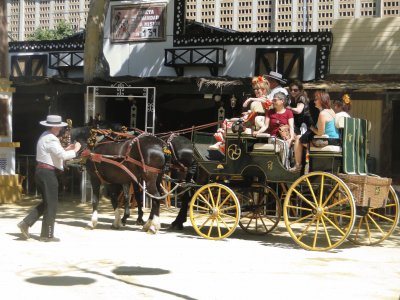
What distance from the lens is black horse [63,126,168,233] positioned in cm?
1224

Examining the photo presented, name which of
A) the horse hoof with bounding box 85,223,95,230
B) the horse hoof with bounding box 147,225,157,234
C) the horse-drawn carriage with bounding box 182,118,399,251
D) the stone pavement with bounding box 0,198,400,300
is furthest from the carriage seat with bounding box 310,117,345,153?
the horse hoof with bounding box 85,223,95,230

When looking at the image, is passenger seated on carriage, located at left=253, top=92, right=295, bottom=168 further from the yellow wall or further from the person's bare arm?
the yellow wall

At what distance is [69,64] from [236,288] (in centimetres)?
1769

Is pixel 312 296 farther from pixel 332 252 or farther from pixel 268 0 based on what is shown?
pixel 268 0

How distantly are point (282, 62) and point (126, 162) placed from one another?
958 centimetres

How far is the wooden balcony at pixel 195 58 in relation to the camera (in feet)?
70.5

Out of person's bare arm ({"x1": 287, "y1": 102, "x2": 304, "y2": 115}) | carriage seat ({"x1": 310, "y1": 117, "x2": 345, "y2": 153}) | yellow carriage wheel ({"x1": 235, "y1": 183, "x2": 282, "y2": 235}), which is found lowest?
yellow carriage wheel ({"x1": 235, "y1": 183, "x2": 282, "y2": 235})

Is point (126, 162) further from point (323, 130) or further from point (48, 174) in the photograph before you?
point (323, 130)

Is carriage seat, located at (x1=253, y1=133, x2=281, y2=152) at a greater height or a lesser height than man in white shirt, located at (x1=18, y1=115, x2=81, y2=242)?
greater

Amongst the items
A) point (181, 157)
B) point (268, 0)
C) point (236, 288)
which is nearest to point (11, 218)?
point (181, 157)

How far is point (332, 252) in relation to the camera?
10656mm

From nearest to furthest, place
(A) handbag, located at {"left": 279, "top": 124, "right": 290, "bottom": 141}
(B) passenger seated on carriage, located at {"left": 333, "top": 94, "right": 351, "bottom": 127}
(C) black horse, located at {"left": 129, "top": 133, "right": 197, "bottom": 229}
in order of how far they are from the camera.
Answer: (A) handbag, located at {"left": 279, "top": 124, "right": 290, "bottom": 141}, (B) passenger seated on carriage, located at {"left": 333, "top": 94, "right": 351, "bottom": 127}, (C) black horse, located at {"left": 129, "top": 133, "right": 197, "bottom": 229}

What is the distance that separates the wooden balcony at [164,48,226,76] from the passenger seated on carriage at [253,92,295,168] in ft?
33.4

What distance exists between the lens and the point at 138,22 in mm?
22844
